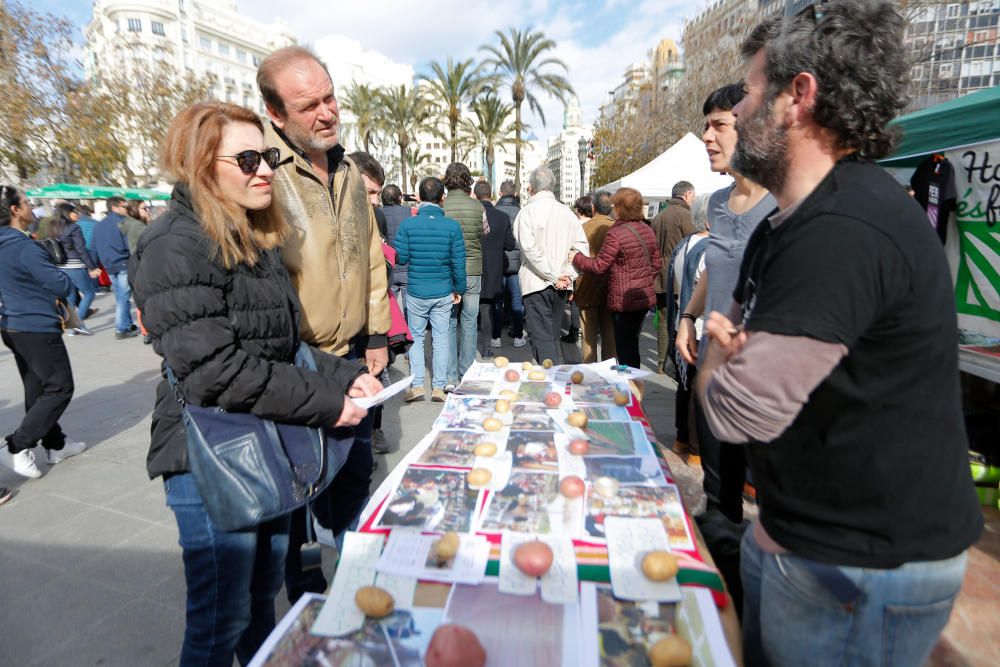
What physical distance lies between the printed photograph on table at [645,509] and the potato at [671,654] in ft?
1.03

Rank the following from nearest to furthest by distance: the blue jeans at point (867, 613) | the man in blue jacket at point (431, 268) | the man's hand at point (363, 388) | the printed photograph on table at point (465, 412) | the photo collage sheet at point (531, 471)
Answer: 1. the blue jeans at point (867, 613)
2. the photo collage sheet at point (531, 471)
3. the man's hand at point (363, 388)
4. the printed photograph on table at point (465, 412)
5. the man in blue jacket at point (431, 268)

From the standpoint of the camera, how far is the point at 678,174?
7.68 m

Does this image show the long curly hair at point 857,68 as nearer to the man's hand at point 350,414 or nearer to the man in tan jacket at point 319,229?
the man's hand at point 350,414

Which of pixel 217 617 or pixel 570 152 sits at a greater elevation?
pixel 570 152

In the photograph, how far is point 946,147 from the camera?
3.71 m

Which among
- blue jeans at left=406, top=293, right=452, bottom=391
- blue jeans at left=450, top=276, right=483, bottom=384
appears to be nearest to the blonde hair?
blue jeans at left=406, top=293, right=452, bottom=391

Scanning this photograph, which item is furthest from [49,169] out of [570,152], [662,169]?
[570,152]

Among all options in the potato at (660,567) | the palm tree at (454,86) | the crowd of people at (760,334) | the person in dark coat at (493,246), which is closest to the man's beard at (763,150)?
the crowd of people at (760,334)

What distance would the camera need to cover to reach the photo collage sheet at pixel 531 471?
57.6 inches

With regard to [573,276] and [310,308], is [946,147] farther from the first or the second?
[310,308]

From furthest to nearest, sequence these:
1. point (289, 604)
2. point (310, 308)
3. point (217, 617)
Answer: point (289, 604) < point (310, 308) < point (217, 617)

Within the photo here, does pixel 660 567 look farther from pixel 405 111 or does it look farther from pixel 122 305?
pixel 405 111

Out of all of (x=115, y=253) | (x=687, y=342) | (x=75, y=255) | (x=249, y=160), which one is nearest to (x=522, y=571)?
(x=687, y=342)

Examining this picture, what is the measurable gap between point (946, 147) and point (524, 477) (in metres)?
4.09
